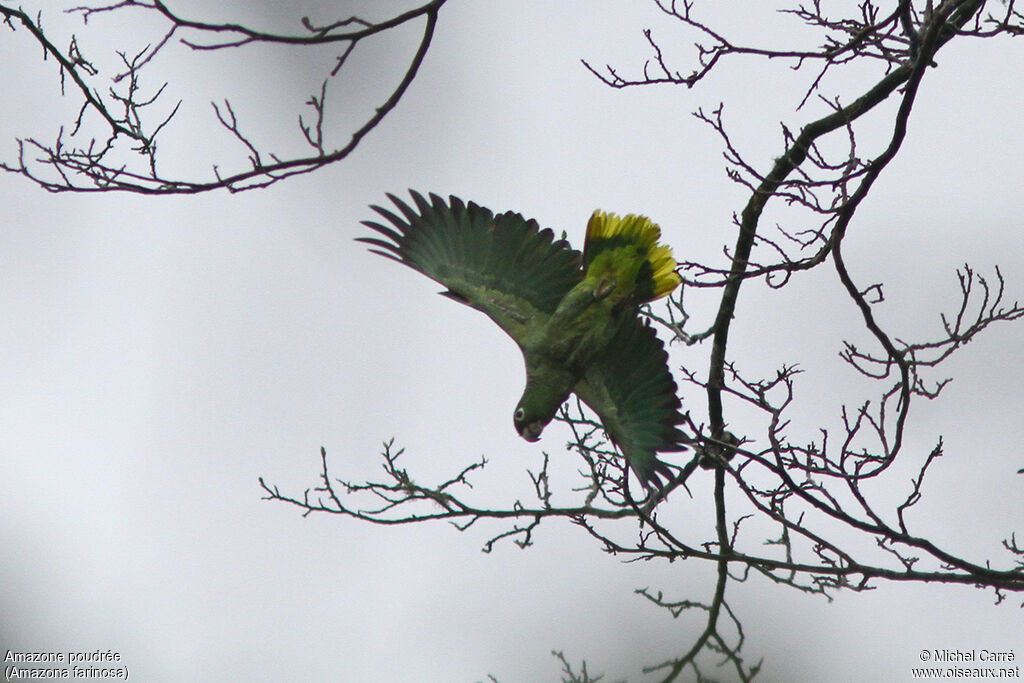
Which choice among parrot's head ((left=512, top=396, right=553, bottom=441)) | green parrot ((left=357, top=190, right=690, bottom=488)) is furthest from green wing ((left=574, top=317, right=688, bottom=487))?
parrot's head ((left=512, top=396, right=553, bottom=441))

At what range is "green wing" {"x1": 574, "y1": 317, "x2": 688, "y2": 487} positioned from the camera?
5.60 meters

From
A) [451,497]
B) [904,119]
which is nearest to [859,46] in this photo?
[904,119]

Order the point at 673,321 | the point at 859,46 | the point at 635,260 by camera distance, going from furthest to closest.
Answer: the point at 635,260
the point at 673,321
the point at 859,46

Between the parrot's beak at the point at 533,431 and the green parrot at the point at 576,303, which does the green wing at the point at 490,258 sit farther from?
the parrot's beak at the point at 533,431

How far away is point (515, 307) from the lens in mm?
5934

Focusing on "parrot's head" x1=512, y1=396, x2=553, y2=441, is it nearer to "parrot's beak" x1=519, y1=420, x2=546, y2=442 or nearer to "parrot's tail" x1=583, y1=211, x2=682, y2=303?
"parrot's beak" x1=519, y1=420, x2=546, y2=442

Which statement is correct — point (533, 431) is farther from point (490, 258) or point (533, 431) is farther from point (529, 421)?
point (490, 258)

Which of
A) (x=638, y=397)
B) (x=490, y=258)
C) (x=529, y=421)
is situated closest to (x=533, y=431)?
(x=529, y=421)

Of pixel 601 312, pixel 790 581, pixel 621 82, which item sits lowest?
pixel 790 581

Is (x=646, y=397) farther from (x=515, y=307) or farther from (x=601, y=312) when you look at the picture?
(x=515, y=307)

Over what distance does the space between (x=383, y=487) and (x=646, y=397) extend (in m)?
1.67

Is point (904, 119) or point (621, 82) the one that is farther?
point (621, 82)

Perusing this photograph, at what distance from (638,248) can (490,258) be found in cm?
91

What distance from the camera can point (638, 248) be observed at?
5.69 meters
